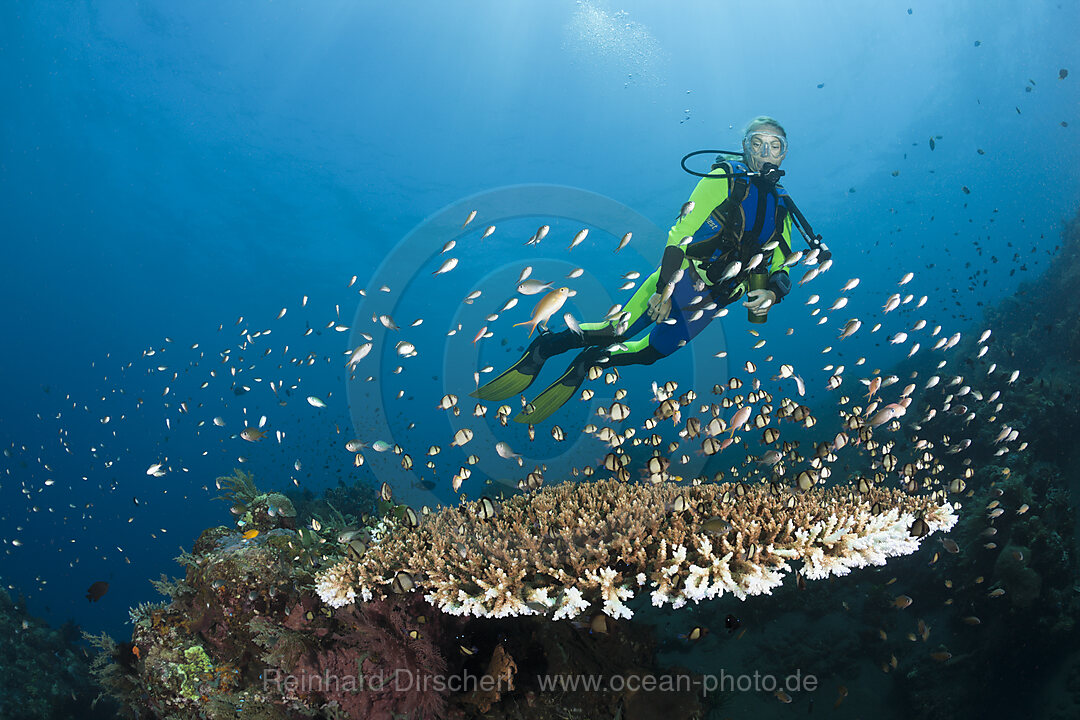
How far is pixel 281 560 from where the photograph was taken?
4.97 metres

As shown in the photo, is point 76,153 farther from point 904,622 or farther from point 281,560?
point 904,622

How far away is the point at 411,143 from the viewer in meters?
37.5

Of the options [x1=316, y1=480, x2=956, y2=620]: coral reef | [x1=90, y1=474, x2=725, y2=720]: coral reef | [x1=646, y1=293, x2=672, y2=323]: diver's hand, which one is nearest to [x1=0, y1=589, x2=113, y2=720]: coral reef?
[x1=90, y1=474, x2=725, y2=720]: coral reef

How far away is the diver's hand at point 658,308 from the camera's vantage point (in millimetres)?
7777

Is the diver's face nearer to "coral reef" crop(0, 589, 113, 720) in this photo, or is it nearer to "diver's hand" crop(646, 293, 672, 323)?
"diver's hand" crop(646, 293, 672, 323)

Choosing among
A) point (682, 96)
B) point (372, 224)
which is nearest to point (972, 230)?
point (682, 96)

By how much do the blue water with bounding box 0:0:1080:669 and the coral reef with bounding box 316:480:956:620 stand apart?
1087 centimetres

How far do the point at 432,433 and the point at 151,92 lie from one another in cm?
6365

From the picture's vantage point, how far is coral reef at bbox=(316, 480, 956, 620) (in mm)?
3451

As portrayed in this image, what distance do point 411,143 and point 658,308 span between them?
3649cm

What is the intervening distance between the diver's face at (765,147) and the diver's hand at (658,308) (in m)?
2.75

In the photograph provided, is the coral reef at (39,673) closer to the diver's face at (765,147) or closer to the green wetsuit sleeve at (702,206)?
the green wetsuit sleeve at (702,206)

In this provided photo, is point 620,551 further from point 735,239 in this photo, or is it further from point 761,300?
point 735,239

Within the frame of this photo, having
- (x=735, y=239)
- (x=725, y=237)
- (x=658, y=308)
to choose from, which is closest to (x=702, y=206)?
(x=725, y=237)
